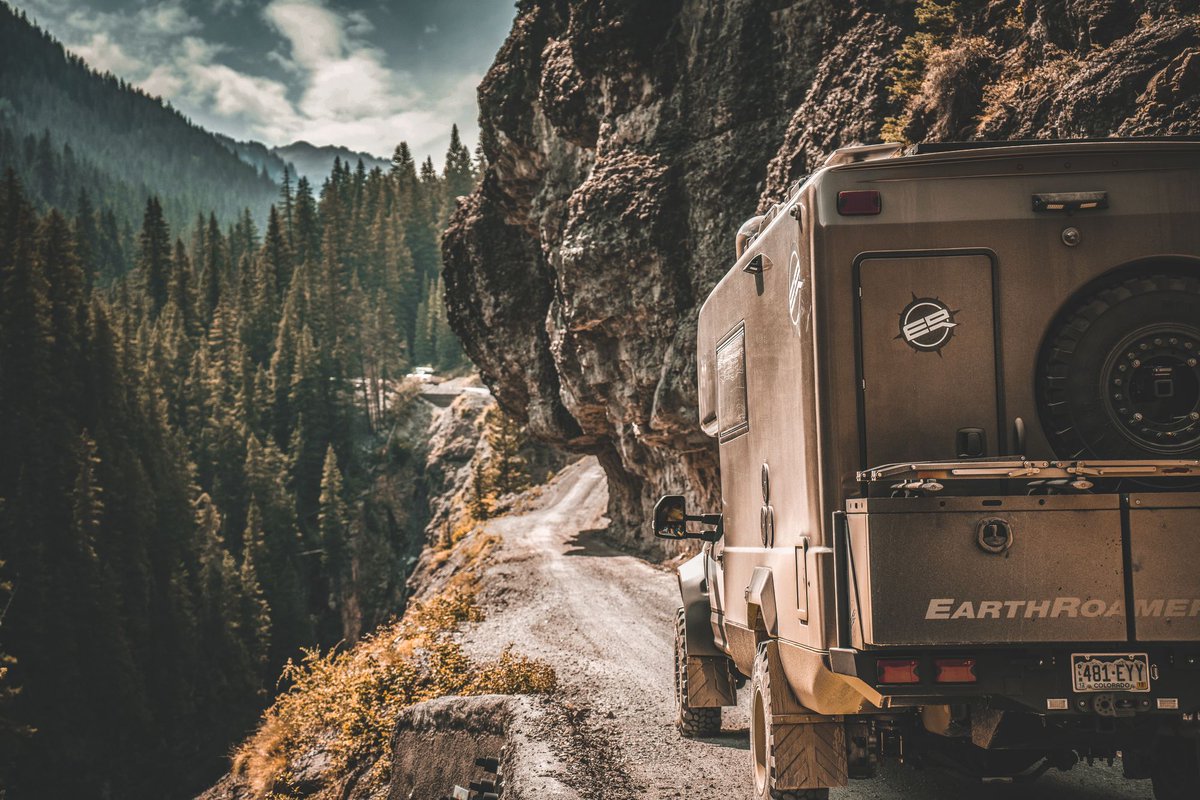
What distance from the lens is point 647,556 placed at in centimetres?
3127

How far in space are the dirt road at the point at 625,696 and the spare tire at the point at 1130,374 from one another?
277cm

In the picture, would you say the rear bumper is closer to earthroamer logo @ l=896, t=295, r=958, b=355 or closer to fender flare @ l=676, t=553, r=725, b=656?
earthroamer logo @ l=896, t=295, r=958, b=355

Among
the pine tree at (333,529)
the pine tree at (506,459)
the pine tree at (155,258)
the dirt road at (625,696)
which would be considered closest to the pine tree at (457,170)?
the pine tree at (155,258)

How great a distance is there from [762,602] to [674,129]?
22831 millimetres

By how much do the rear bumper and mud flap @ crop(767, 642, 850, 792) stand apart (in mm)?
1014

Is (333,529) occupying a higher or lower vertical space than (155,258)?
lower

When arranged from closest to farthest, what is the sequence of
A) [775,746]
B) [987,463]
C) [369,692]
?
[987,463]
[775,746]
[369,692]

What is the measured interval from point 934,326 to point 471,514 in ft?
160

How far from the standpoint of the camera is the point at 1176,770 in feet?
15.9

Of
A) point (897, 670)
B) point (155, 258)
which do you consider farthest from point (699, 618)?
point (155, 258)

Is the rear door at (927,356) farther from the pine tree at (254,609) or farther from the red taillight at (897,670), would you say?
the pine tree at (254,609)

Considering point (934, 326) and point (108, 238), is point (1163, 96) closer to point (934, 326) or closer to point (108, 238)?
point (934, 326)

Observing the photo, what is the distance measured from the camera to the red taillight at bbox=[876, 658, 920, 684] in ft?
13.6

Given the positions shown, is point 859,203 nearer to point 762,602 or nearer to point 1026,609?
point 1026,609
